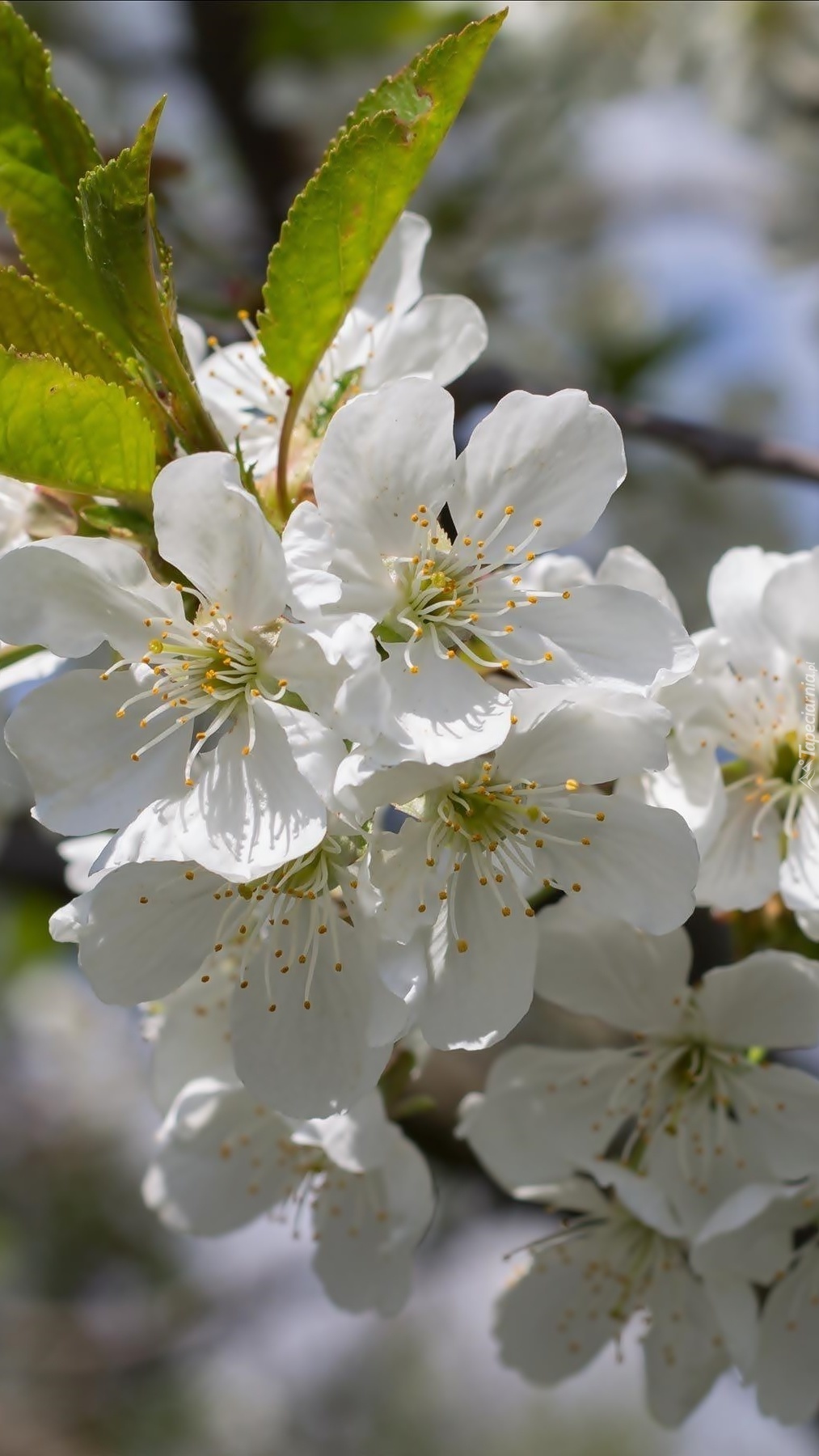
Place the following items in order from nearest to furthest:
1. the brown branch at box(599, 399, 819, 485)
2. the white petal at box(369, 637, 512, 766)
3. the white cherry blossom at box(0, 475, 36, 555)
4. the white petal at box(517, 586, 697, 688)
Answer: the white petal at box(369, 637, 512, 766)
the white petal at box(517, 586, 697, 688)
the white cherry blossom at box(0, 475, 36, 555)
the brown branch at box(599, 399, 819, 485)

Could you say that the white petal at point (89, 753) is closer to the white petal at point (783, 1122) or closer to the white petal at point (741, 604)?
the white petal at point (741, 604)

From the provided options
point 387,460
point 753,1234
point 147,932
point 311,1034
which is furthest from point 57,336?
point 753,1234

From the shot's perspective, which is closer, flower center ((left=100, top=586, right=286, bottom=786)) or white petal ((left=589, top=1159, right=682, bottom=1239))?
flower center ((left=100, top=586, right=286, bottom=786))

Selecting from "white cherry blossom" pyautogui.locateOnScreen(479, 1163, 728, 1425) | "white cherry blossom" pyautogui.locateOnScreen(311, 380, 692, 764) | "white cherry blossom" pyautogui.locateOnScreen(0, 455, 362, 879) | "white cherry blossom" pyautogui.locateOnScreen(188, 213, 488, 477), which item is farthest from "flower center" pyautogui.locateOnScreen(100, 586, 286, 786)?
"white cherry blossom" pyautogui.locateOnScreen(479, 1163, 728, 1425)

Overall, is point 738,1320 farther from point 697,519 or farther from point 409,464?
point 697,519

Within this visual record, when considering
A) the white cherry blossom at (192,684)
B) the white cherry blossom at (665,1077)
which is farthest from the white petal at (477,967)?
the white cherry blossom at (192,684)

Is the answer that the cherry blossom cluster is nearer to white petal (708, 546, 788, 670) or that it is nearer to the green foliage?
white petal (708, 546, 788, 670)
